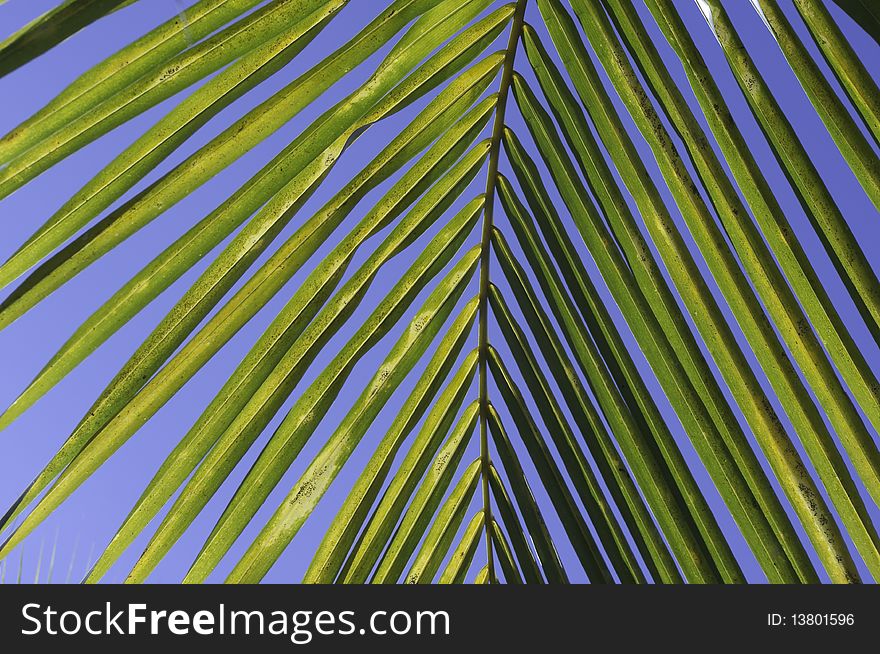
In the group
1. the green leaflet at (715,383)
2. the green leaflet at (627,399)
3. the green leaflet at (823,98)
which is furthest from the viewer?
the green leaflet at (627,399)

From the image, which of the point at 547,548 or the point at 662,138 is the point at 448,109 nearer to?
the point at 662,138

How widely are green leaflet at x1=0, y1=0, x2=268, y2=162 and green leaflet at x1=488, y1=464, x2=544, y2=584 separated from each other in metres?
0.88

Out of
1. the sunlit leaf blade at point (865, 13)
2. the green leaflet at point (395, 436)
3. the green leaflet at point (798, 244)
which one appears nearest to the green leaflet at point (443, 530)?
the green leaflet at point (395, 436)

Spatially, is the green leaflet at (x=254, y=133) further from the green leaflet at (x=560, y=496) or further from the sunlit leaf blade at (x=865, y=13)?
the green leaflet at (x=560, y=496)

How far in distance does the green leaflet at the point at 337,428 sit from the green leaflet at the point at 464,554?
41 cm

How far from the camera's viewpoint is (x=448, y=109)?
1.08 meters

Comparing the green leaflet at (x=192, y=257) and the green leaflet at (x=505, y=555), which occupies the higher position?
the green leaflet at (x=192, y=257)

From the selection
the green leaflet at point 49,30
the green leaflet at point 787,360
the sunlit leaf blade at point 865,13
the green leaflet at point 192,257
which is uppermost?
the green leaflet at point 192,257

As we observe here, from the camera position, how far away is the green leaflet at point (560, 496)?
1.14m

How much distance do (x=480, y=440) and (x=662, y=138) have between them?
66cm

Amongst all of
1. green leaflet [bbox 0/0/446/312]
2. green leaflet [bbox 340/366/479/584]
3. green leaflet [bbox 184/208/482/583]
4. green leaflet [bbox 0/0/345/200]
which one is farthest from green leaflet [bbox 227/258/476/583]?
green leaflet [bbox 0/0/345/200]

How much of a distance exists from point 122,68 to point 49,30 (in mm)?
136

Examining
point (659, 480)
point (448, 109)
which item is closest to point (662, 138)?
point (448, 109)

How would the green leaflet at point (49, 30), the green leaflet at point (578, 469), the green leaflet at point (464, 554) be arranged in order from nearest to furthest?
the green leaflet at point (49, 30) → the green leaflet at point (578, 469) → the green leaflet at point (464, 554)
